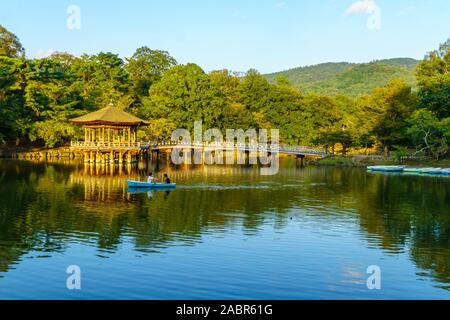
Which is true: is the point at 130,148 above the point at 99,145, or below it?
below

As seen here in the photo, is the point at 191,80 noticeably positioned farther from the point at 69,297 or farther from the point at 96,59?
the point at 69,297

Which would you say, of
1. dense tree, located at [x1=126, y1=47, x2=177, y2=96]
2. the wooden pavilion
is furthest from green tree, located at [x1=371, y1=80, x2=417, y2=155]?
dense tree, located at [x1=126, y1=47, x2=177, y2=96]

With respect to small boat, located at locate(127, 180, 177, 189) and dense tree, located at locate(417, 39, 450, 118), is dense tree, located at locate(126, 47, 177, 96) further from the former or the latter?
small boat, located at locate(127, 180, 177, 189)

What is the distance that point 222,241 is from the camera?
2114 centimetres

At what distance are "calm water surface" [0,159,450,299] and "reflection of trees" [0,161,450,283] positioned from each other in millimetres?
72

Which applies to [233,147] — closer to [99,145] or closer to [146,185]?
[99,145]

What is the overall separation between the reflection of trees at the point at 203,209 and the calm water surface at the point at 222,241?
7cm

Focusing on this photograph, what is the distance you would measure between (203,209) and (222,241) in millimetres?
7981

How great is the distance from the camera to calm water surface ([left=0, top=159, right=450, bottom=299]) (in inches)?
604

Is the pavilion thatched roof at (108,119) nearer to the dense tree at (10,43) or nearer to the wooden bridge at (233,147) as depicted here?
the wooden bridge at (233,147)

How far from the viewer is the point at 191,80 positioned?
7650 centimetres

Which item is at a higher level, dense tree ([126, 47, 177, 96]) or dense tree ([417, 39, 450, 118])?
dense tree ([126, 47, 177, 96])

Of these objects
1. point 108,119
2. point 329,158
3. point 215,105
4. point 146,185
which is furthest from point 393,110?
point 146,185

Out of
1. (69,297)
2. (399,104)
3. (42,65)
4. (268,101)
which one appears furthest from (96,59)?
(69,297)
